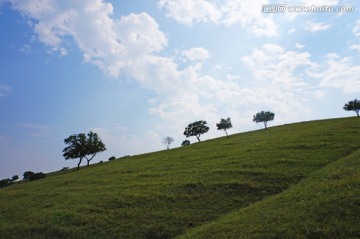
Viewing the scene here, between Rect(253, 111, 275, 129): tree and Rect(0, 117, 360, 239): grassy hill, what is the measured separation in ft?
229

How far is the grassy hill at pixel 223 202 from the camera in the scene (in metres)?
19.0

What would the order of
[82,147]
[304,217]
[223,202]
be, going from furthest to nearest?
[82,147] → [223,202] → [304,217]

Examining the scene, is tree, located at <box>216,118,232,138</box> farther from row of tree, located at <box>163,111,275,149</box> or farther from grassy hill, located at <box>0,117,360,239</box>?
grassy hill, located at <box>0,117,360,239</box>

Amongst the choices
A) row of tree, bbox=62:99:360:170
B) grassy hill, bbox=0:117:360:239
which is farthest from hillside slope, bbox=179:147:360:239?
row of tree, bbox=62:99:360:170

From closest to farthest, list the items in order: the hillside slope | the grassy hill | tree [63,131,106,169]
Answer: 1. the hillside slope
2. the grassy hill
3. tree [63,131,106,169]

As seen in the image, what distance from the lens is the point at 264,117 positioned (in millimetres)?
124500

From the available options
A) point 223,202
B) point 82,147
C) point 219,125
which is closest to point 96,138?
point 82,147

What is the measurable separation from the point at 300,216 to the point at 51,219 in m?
24.9

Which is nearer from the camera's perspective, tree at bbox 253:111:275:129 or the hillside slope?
the hillside slope

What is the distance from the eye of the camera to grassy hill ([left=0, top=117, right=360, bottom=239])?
19.0 m

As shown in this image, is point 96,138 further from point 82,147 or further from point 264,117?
point 264,117

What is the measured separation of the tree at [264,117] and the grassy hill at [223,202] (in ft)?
229

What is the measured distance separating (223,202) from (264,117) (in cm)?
9865

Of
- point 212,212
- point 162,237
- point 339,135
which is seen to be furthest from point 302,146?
point 162,237
